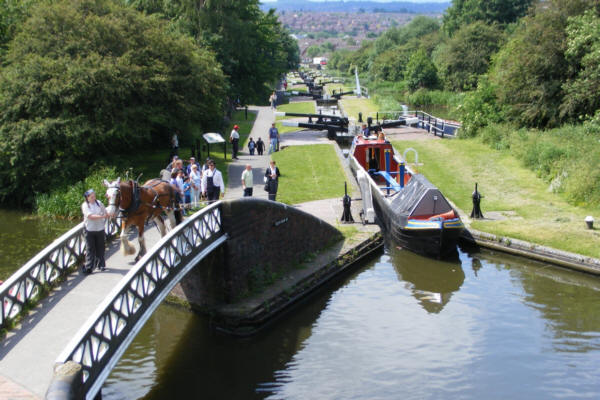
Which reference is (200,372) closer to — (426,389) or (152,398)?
(152,398)

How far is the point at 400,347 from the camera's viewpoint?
1294 cm

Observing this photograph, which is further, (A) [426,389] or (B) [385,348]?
(B) [385,348]

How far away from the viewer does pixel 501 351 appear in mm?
12648

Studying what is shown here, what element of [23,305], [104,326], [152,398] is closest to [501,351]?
[152,398]

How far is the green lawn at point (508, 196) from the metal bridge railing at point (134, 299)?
9.76 meters

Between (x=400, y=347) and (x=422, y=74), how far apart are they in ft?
161

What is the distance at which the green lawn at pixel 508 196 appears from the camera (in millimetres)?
18031

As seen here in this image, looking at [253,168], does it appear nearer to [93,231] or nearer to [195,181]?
[195,181]

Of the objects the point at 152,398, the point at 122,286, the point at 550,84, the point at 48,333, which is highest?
the point at 550,84

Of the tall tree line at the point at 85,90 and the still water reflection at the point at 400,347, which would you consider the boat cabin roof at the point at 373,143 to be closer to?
the tall tree line at the point at 85,90

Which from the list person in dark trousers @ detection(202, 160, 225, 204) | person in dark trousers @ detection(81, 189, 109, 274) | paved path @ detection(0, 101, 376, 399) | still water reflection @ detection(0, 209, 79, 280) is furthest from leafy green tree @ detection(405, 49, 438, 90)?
person in dark trousers @ detection(81, 189, 109, 274)

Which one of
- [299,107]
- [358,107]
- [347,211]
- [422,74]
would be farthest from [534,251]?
[422,74]

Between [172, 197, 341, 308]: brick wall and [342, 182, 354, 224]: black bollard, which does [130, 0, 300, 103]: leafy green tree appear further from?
[172, 197, 341, 308]: brick wall

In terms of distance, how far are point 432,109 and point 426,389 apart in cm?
4501
